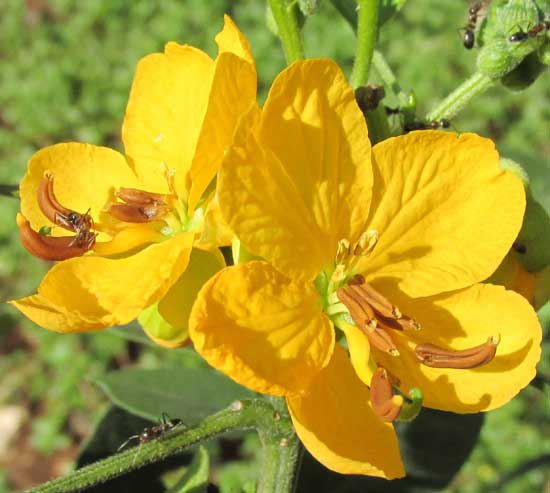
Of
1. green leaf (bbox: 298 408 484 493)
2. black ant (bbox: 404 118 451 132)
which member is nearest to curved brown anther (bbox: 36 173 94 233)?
black ant (bbox: 404 118 451 132)

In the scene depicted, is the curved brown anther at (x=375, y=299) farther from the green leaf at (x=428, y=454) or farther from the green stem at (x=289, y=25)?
the green leaf at (x=428, y=454)

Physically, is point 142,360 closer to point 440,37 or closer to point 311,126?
point 440,37

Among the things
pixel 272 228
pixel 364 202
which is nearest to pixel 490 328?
pixel 364 202

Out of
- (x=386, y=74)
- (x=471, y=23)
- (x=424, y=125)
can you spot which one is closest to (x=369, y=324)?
(x=424, y=125)

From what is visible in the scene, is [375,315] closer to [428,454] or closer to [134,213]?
[134,213]

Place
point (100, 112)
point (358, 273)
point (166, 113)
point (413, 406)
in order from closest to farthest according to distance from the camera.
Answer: point (413, 406) < point (358, 273) < point (166, 113) < point (100, 112)

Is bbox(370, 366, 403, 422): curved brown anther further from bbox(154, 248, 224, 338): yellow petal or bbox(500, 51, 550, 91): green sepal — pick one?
bbox(500, 51, 550, 91): green sepal

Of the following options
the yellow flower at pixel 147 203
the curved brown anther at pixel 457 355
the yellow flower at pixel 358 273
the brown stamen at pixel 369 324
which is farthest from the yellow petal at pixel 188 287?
the curved brown anther at pixel 457 355
